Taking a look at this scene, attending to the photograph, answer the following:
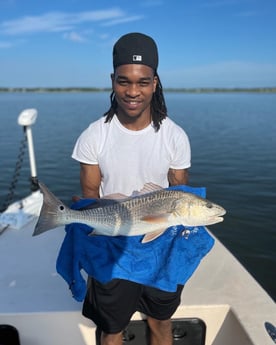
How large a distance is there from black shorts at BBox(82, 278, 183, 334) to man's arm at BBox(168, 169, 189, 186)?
0.89 meters

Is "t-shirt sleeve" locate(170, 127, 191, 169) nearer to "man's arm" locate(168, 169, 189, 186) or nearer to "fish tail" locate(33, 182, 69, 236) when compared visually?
"man's arm" locate(168, 169, 189, 186)

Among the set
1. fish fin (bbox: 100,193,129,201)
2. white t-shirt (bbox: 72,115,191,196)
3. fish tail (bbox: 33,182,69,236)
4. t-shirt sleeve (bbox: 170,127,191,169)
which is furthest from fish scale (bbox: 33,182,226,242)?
t-shirt sleeve (bbox: 170,127,191,169)

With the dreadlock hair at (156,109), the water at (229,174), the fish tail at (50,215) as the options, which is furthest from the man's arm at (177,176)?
the water at (229,174)

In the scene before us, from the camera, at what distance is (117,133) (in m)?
2.93

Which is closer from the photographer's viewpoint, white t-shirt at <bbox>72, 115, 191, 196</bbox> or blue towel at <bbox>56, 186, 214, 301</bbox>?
blue towel at <bbox>56, 186, 214, 301</bbox>

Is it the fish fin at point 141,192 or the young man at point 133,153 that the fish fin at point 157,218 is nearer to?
the fish fin at point 141,192

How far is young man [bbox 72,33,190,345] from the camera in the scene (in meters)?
2.66

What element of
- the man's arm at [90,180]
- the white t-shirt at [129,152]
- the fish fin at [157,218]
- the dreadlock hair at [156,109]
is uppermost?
the dreadlock hair at [156,109]

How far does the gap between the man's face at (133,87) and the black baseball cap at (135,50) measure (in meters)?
0.04

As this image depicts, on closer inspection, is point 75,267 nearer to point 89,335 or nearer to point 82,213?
point 82,213

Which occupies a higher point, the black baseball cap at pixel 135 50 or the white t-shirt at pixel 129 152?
the black baseball cap at pixel 135 50

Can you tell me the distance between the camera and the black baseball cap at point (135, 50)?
2680 mm

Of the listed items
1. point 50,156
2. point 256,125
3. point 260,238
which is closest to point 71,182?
point 50,156

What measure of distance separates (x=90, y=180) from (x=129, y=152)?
0.41 meters
